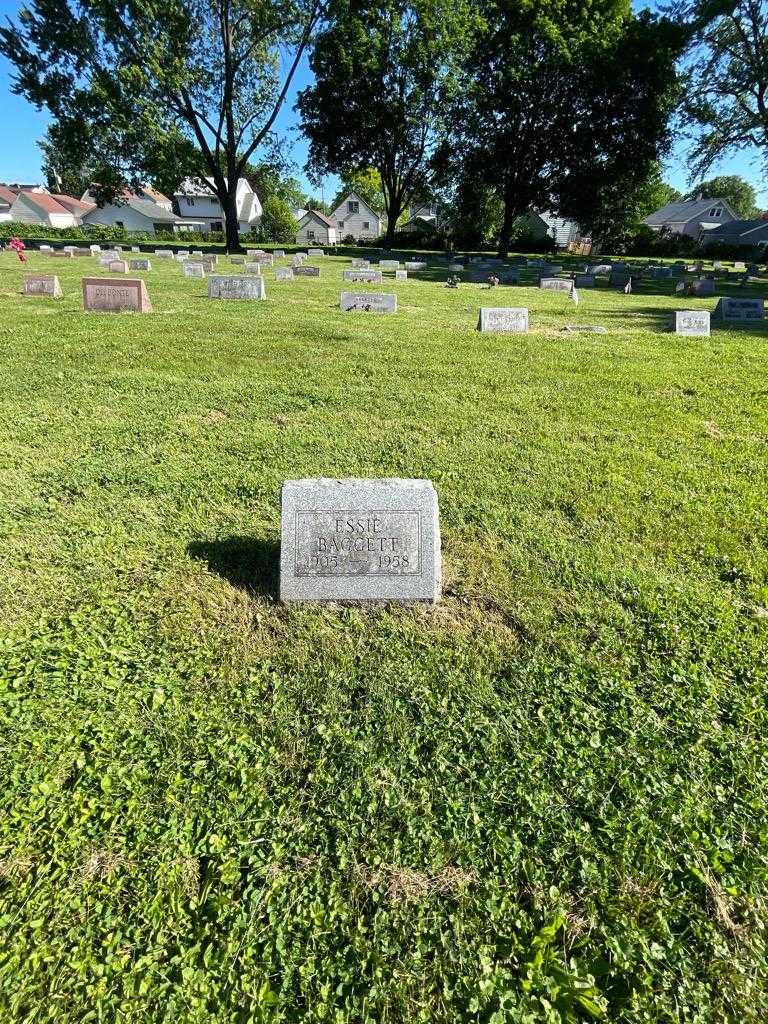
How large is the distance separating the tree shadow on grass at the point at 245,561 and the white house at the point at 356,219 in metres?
76.2

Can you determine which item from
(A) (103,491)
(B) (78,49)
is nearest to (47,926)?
(A) (103,491)

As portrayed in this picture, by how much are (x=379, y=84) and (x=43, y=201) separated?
1990 inches

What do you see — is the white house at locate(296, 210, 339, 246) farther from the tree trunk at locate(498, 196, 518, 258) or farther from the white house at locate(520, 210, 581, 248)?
the tree trunk at locate(498, 196, 518, 258)

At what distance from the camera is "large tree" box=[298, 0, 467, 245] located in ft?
106

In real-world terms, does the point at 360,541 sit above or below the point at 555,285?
below

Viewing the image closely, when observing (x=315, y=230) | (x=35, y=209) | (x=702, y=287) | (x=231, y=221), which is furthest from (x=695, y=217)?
(x=35, y=209)

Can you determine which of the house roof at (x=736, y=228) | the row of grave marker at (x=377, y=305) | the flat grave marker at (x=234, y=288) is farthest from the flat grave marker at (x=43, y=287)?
the house roof at (x=736, y=228)

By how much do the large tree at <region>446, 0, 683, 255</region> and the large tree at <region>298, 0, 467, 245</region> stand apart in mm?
2306

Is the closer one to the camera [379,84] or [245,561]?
[245,561]

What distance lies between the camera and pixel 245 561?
3.41 meters

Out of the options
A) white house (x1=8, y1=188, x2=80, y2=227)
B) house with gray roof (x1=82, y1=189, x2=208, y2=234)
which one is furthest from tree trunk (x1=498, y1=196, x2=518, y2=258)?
white house (x1=8, y1=188, x2=80, y2=227)

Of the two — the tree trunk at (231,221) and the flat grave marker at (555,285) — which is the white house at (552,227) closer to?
the tree trunk at (231,221)

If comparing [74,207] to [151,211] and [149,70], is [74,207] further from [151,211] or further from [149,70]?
[149,70]

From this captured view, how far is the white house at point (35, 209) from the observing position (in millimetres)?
63312
